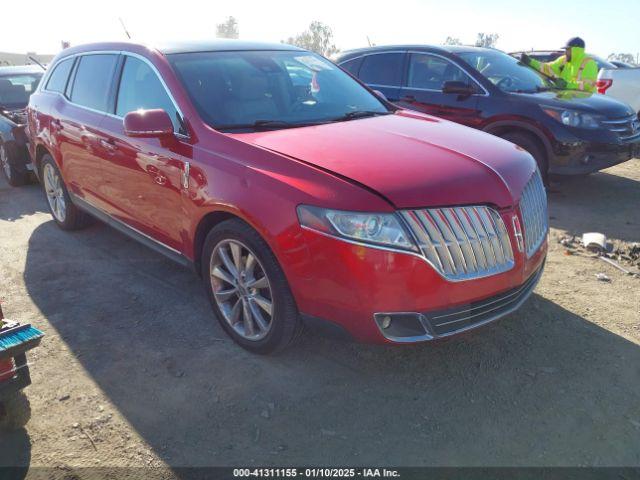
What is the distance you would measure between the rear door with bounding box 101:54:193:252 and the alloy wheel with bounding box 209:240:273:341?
1.38 feet

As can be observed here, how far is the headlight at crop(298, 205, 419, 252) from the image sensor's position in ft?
7.87

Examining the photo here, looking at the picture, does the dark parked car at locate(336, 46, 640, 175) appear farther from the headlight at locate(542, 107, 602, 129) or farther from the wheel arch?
the wheel arch

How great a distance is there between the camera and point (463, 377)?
290cm

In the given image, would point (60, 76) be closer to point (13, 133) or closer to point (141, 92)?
point (141, 92)

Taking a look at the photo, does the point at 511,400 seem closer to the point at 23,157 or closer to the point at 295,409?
the point at 295,409

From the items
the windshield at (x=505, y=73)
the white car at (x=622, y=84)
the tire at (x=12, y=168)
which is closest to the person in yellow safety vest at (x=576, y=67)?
the windshield at (x=505, y=73)

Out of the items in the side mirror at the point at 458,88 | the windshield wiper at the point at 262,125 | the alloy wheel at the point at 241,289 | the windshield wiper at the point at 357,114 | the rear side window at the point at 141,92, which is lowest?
the alloy wheel at the point at 241,289

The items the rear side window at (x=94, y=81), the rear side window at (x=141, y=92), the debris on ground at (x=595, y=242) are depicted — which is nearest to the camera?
the rear side window at (x=141, y=92)

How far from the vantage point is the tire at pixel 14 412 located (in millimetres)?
2529

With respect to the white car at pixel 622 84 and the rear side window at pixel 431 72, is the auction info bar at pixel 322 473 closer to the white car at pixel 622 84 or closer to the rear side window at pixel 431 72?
the rear side window at pixel 431 72

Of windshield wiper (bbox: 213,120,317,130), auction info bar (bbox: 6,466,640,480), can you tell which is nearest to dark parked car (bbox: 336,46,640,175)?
windshield wiper (bbox: 213,120,317,130)

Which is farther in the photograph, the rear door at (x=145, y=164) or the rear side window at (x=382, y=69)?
the rear side window at (x=382, y=69)

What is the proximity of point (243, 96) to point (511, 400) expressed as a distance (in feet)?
8.02

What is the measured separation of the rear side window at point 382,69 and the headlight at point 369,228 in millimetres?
5067
